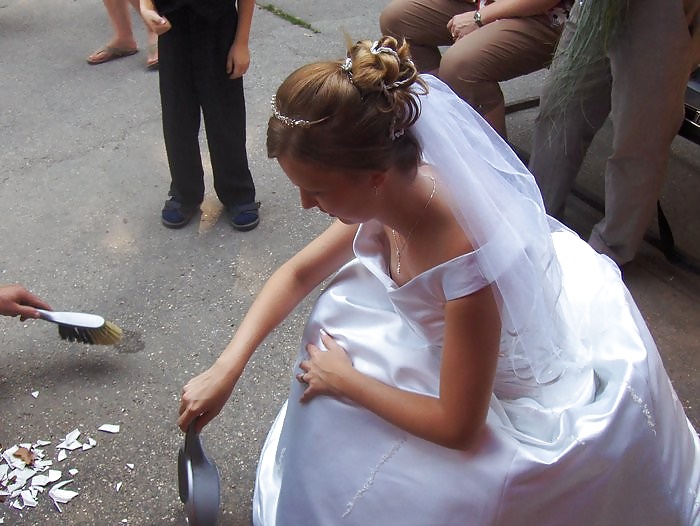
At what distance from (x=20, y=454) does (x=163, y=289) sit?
0.65 metres

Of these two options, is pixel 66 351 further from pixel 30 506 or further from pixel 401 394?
Answer: pixel 401 394

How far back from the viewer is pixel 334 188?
1.08 meters

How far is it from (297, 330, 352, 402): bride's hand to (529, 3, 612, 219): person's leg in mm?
1203

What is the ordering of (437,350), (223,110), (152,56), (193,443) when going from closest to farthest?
(437,350) → (193,443) → (223,110) → (152,56)

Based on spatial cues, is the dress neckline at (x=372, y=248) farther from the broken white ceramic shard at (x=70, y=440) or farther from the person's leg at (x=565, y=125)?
the person's leg at (x=565, y=125)

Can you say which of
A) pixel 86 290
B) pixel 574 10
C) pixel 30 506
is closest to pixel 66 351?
pixel 86 290

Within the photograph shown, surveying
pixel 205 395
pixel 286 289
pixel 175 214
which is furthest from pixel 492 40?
pixel 205 395

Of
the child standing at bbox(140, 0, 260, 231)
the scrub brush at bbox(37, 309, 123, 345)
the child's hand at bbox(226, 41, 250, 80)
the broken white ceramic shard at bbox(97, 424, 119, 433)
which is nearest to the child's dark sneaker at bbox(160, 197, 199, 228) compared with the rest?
the child standing at bbox(140, 0, 260, 231)

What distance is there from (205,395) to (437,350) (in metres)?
0.41

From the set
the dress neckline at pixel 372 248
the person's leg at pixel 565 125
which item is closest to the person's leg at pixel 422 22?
the person's leg at pixel 565 125

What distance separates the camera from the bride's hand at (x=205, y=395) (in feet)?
4.12

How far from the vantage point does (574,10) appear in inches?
79.3

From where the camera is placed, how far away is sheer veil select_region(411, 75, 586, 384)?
1113mm

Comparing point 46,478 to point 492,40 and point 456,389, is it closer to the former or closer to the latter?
point 456,389
